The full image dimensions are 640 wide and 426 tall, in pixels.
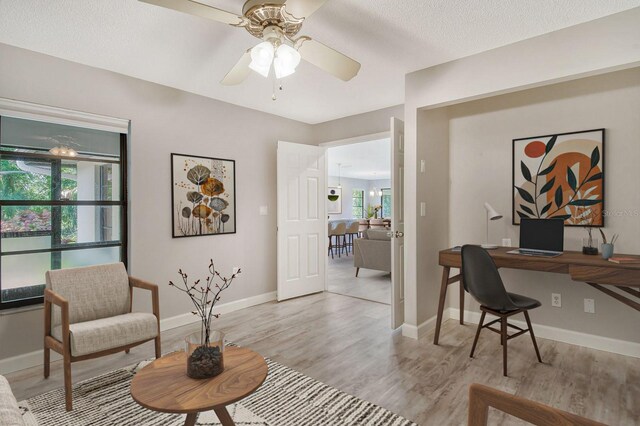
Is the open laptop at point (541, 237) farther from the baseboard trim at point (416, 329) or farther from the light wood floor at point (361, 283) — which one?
the light wood floor at point (361, 283)

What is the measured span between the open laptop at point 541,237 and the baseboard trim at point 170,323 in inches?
112

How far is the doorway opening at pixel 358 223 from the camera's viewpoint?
17.0ft

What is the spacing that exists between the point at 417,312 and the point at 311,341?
3.31 feet

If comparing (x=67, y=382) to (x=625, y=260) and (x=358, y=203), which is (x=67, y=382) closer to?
(x=625, y=260)

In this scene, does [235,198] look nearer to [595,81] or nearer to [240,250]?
[240,250]

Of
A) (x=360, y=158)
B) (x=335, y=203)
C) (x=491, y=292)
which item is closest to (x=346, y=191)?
(x=335, y=203)

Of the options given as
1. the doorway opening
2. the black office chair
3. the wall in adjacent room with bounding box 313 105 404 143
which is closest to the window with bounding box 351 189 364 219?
the doorway opening

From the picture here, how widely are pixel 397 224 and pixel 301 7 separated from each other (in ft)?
7.09

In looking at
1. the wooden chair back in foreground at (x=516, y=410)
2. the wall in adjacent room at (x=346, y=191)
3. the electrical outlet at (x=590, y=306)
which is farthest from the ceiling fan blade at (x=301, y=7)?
the wall in adjacent room at (x=346, y=191)

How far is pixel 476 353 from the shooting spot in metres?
2.78

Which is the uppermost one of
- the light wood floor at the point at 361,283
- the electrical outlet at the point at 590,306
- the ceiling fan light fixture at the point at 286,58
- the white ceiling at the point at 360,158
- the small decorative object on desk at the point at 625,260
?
the white ceiling at the point at 360,158

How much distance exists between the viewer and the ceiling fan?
5.28 ft

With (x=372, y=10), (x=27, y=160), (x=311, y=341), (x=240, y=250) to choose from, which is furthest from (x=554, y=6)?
(x=27, y=160)

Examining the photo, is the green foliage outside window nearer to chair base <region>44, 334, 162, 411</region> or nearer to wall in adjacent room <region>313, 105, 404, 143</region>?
chair base <region>44, 334, 162, 411</region>
